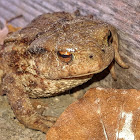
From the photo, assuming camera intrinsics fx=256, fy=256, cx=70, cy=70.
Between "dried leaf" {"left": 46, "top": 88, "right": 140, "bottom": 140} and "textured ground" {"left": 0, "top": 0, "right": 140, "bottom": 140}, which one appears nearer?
"dried leaf" {"left": 46, "top": 88, "right": 140, "bottom": 140}

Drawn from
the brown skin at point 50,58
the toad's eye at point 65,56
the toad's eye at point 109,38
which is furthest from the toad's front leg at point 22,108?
the toad's eye at point 109,38

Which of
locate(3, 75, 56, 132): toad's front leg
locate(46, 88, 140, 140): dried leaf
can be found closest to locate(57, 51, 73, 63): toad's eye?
locate(46, 88, 140, 140): dried leaf

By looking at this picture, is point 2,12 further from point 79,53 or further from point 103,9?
point 79,53

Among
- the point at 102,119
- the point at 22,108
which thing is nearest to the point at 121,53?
the point at 102,119

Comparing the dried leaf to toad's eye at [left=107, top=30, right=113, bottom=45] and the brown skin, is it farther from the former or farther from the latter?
toad's eye at [left=107, top=30, right=113, bottom=45]

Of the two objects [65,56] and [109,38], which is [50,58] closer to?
[65,56]

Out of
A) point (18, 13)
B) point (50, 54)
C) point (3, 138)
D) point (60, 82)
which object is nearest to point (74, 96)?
point (60, 82)

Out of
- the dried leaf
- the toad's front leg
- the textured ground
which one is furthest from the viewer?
the toad's front leg

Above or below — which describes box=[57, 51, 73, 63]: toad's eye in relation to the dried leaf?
above
